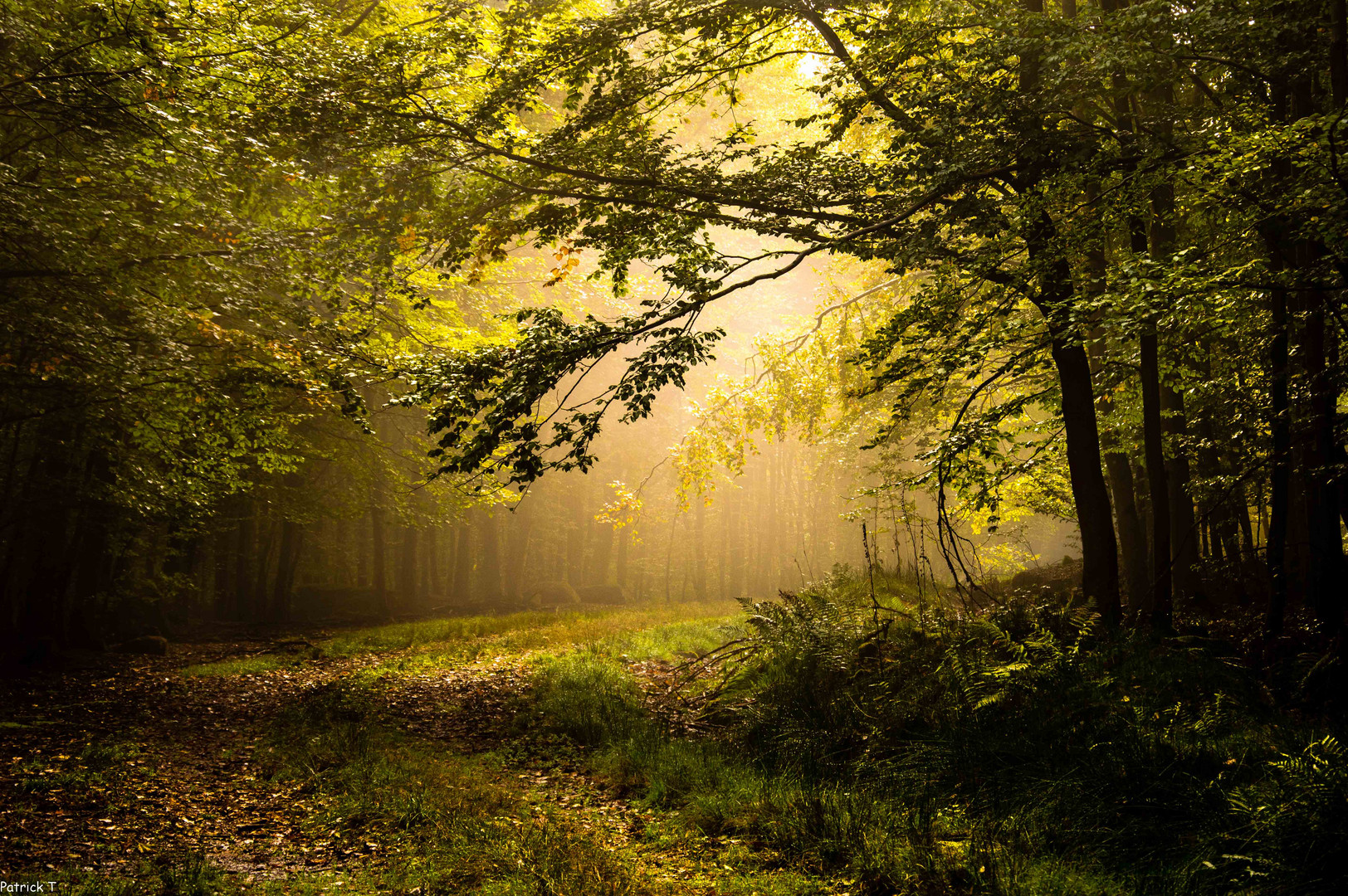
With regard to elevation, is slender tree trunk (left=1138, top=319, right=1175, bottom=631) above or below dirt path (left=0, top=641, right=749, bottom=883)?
above

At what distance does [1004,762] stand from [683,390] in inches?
197

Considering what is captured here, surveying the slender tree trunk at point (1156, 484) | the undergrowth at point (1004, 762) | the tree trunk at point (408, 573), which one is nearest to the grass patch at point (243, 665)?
the undergrowth at point (1004, 762)

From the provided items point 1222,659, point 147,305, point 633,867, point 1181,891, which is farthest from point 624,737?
point 147,305

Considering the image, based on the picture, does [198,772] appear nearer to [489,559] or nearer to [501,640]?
[501,640]

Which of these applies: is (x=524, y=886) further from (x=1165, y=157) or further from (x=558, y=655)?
(x=558, y=655)

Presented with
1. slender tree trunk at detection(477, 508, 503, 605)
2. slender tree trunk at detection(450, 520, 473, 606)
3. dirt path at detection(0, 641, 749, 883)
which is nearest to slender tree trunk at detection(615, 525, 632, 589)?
slender tree trunk at detection(477, 508, 503, 605)

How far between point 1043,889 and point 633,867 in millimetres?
2305

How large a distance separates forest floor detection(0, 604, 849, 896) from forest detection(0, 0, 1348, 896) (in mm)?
51

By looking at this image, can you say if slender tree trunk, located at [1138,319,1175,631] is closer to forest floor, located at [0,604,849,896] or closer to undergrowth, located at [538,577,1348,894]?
undergrowth, located at [538,577,1348,894]

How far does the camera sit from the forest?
470 centimetres

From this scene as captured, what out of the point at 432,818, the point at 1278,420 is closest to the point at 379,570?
the point at 432,818

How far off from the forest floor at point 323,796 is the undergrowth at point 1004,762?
49cm

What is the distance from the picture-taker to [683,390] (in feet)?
28.0

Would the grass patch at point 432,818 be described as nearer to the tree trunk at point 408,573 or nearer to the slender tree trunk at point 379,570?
the slender tree trunk at point 379,570
